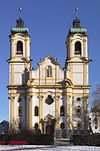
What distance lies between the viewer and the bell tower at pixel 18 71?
67.1 m

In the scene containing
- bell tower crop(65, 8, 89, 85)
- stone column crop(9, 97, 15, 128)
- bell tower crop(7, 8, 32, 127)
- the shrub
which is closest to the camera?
the shrub

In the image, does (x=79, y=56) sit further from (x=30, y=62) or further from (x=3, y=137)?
(x=3, y=137)

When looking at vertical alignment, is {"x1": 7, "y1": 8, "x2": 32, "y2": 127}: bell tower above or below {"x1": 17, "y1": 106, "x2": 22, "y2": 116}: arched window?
above

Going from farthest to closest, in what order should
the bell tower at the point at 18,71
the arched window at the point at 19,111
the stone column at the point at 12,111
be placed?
the arched window at the point at 19,111 < the bell tower at the point at 18,71 < the stone column at the point at 12,111

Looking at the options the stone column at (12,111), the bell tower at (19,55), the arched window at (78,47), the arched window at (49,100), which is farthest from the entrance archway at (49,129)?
the arched window at (78,47)

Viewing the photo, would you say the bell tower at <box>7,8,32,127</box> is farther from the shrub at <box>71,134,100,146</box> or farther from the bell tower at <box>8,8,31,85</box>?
the shrub at <box>71,134,100,146</box>

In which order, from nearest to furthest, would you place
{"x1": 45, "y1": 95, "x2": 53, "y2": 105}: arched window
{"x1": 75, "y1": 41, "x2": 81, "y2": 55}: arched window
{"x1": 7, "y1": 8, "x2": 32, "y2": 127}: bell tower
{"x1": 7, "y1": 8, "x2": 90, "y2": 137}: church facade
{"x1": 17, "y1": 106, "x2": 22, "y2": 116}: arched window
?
{"x1": 7, "y1": 8, "x2": 90, "y2": 137}: church facade → {"x1": 45, "y1": 95, "x2": 53, "y2": 105}: arched window → {"x1": 7, "y1": 8, "x2": 32, "y2": 127}: bell tower → {"x1": 17, "y1": 106, "x2": 22, "y2": 116}: arched window → {"x1": 75, "y1": 41, "x2": 81, "y2": 55}: arched window

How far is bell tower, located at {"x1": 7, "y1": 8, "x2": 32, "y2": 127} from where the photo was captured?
220 feet

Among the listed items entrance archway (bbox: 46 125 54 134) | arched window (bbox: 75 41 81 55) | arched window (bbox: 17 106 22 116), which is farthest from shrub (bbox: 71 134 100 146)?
arched window (bbox: 75 41 81 55)

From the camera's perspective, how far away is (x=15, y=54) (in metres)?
69.4

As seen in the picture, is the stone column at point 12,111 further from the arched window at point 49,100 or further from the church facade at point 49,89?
the arched window at point 49,100

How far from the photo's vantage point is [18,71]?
225 ft

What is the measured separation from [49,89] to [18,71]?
668cm

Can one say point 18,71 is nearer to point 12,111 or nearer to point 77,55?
point 12,111
